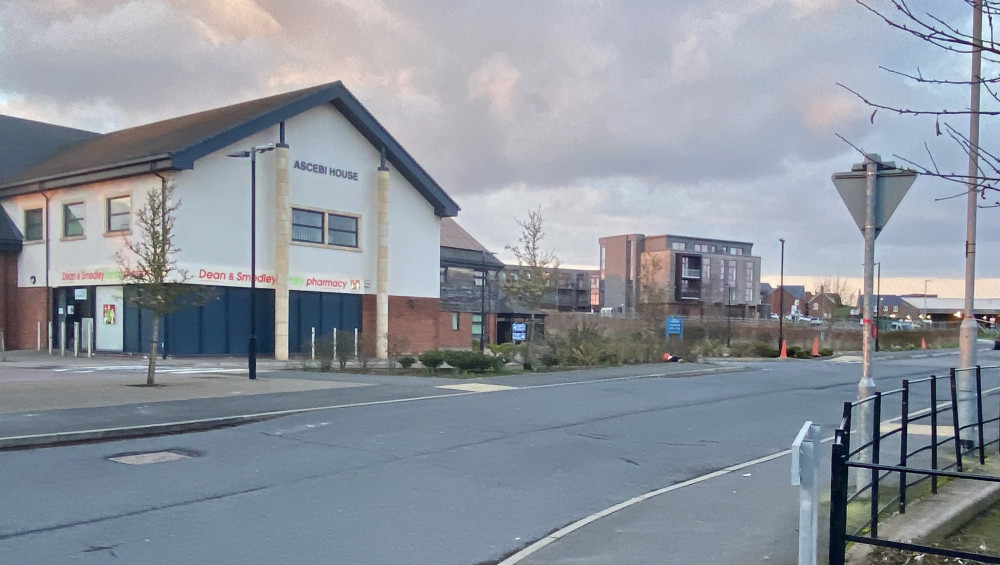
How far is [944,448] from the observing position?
10.1 m

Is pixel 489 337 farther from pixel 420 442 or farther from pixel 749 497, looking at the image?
pixel 749 497

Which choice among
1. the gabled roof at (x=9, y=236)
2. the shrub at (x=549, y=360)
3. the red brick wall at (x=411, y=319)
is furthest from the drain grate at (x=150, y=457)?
the gabled roof at (x=9, y=236)

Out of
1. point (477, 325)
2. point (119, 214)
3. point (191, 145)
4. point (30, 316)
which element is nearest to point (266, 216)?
point (191, 145)

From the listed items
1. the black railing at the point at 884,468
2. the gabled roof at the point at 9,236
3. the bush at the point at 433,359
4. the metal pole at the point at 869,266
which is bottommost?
the bush at the point at 433,359

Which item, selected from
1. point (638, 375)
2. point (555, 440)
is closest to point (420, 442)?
point (555, 440)

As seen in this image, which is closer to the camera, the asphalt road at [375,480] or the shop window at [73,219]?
the asphalt road at [375,480]

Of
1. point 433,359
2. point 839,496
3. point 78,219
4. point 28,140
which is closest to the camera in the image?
point 839,496

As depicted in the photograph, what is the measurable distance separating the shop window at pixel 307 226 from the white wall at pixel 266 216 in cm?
39

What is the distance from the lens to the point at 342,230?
36156 millimetres

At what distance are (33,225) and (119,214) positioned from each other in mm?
6340

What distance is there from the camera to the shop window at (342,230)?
117 ft

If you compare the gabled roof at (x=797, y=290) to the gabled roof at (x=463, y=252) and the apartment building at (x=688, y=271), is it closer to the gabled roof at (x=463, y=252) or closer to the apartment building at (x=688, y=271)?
the apartment building at (x=688, y=271)

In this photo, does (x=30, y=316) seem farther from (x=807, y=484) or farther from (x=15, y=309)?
(x=807, y=484)

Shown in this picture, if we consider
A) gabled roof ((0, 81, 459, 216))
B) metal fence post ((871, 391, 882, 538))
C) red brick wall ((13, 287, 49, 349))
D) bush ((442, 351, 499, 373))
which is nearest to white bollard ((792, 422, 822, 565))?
metal fence post ((871, 391, 882, 538))
